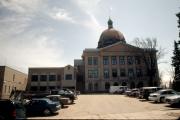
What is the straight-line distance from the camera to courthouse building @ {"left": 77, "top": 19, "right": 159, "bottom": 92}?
68.7 meters

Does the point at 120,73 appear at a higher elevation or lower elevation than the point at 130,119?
higher

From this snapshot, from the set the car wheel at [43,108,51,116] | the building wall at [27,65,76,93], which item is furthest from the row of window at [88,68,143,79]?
the car wheel at [43,108,51,116]

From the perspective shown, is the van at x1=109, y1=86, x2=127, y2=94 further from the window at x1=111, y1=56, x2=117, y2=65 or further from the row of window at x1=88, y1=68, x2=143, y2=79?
the window at x1=111, y1=56, x2=117, y2=65

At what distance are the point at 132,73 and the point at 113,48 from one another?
987 centimetres

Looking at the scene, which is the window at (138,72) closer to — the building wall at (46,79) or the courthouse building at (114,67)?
the courthouse building at (114,67)

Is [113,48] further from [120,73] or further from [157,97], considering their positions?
[157,97]

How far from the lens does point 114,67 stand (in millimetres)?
70125

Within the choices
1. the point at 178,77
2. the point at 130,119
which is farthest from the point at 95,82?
the point at 130,119

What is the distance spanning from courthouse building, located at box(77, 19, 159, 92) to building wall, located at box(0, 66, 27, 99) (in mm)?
18960

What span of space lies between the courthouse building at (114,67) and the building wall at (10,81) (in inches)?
746

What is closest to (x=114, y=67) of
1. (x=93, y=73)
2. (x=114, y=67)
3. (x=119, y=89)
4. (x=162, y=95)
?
(x=114, y=67)

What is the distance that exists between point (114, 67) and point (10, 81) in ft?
104

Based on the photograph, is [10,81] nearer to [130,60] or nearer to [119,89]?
[119,89]

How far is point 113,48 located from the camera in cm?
7044
